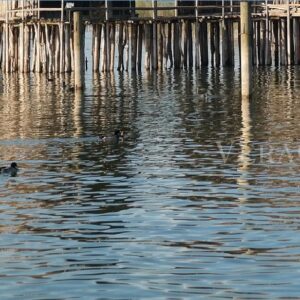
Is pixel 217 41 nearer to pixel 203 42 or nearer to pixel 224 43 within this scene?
pixel 224 43

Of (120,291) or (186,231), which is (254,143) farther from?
(120,291)

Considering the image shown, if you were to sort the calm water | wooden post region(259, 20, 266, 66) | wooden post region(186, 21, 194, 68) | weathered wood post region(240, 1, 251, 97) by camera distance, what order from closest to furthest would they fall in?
the calm water < weathered wood post region(240, 1, 251, 97) < wooden post region(259, 20, 266, 66) < wooden post region(186, 21, 194, 68)

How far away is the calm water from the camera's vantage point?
15188mm

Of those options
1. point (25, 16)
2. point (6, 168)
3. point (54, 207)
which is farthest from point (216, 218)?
point (25, 16)

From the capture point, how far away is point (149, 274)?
50.7 ft

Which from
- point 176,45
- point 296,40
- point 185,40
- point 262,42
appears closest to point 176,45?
point 176,45

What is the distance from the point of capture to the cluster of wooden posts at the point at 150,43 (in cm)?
6109

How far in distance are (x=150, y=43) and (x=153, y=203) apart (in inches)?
1677

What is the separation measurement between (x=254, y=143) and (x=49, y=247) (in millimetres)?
12387

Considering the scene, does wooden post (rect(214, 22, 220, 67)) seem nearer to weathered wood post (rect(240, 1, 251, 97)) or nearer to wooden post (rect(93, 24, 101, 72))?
wooden post (rect(93, 24, 101, 72))

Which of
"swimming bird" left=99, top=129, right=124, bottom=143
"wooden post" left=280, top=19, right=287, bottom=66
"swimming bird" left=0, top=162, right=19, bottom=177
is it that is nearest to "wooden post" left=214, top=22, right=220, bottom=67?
"wooden post" left=280, top=19, right=287, bottom=66

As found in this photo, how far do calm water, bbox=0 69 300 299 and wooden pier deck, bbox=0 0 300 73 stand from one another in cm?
2084

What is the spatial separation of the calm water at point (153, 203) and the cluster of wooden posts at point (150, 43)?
Answer: 21.1 metres

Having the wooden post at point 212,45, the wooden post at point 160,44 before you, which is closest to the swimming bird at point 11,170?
the wooden post at point 160,44
